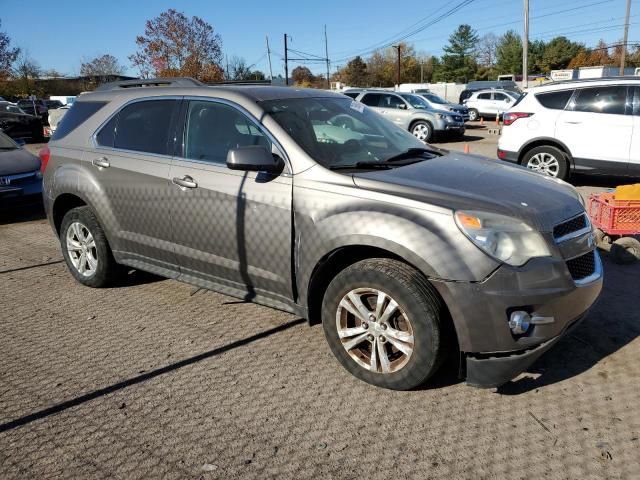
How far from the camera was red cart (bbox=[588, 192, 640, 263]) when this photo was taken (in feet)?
16.6

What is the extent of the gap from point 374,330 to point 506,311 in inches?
30.1

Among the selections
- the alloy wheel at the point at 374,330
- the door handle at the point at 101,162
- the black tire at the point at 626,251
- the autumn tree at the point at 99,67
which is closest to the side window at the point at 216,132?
the door handle at the point at 101,162

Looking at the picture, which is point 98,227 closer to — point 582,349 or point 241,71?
point 582,349

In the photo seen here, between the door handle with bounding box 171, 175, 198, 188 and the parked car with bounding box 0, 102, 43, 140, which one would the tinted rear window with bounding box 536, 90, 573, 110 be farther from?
the parked car with bounding box 0, 102, 43, 140

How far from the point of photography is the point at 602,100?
27.2ft

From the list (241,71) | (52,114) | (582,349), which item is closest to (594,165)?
(582,349)

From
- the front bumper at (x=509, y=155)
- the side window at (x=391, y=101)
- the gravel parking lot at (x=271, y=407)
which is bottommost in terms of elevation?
the gravel parking lot at (x=271, y=407)

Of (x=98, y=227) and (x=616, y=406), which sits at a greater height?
(x=98, y=227)

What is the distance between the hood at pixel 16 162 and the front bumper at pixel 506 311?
748 cm

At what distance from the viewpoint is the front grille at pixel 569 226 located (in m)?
2.93

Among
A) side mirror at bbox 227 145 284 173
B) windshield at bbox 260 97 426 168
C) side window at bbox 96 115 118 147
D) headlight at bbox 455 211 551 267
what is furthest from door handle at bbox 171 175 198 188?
headlight at bbox 455 211 551 267

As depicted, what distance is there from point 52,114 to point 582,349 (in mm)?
20218

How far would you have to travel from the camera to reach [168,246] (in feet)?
13.5

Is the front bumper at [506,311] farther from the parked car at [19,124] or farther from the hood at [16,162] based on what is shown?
the parked car at [19,124]
